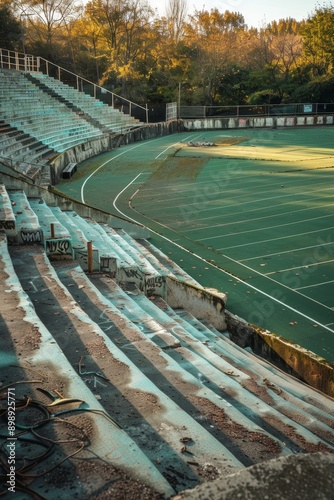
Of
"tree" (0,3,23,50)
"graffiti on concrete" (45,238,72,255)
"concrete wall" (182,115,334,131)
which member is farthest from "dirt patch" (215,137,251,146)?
"graffiti on concrete" (45,238,72,255)

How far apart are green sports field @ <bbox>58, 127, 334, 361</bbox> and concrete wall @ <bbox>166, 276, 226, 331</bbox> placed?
104 cm

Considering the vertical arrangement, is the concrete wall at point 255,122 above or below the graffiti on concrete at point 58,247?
above

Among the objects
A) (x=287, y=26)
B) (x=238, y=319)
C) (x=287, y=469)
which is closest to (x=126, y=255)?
(x=238, y=319)

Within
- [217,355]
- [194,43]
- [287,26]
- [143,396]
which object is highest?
[287,26]

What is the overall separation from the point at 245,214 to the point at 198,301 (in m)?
9.89

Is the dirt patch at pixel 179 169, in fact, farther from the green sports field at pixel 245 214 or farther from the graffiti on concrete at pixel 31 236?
the graffiti on concrete at pixel 31 236

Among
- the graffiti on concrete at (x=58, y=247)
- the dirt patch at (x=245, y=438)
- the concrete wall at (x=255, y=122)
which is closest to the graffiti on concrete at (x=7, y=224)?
the graffiti on concrete at (x=58, y=247)

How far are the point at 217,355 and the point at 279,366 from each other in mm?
2067

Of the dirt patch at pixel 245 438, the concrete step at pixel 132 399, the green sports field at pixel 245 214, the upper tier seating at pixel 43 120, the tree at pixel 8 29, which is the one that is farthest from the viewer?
the tree at pixel 8 29

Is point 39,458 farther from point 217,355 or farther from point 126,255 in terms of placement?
point 126,255

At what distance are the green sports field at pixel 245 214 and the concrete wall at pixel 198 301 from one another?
1.04m

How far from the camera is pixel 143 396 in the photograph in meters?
5.30

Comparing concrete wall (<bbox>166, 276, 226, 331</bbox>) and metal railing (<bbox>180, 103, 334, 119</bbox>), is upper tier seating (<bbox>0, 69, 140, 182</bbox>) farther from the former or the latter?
concrete wall (<bbox>166, 276, 226, 331</bbox>)

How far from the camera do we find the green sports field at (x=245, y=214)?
12594 mm
